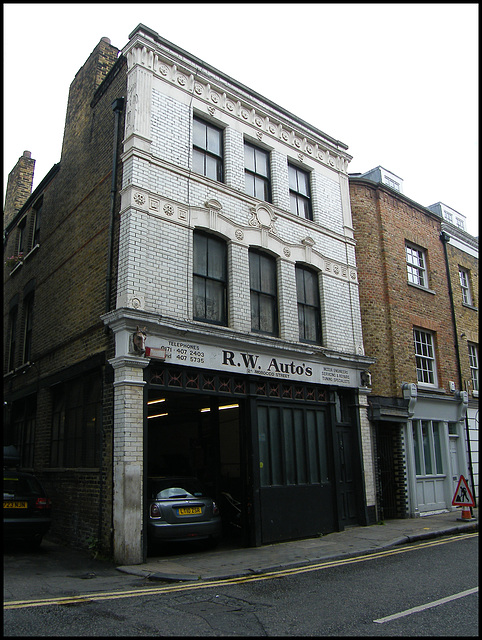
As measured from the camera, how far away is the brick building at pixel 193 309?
10000mm

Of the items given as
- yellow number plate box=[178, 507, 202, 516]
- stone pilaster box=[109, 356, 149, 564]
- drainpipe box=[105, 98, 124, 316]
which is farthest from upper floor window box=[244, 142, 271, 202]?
yellow number plate box=[178, 507, 202, 516]

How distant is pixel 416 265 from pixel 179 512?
12345 millimetres

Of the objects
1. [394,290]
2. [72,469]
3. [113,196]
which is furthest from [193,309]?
[394,290]

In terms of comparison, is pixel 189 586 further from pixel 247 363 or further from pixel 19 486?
pixel 247 363

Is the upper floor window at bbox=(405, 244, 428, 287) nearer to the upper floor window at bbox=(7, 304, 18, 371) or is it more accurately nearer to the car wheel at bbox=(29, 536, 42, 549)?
the car wheel at bbox=(29, 536, 42, 549)

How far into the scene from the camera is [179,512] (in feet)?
31.2

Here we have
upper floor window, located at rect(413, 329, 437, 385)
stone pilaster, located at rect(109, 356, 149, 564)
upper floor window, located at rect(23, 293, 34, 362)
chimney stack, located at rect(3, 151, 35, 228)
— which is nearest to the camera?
stone pilaster, located at rect(109, 356, 149, 564)

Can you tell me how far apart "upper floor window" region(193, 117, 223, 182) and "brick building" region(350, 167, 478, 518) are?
5695 mm

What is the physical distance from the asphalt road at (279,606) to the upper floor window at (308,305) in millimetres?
6430

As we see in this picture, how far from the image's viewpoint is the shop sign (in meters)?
10.0

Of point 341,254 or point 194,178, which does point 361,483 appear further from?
point 194,178

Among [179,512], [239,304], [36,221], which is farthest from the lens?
[36,221]

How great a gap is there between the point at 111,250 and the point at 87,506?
533cm

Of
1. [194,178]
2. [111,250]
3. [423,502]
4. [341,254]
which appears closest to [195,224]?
[194,178]
